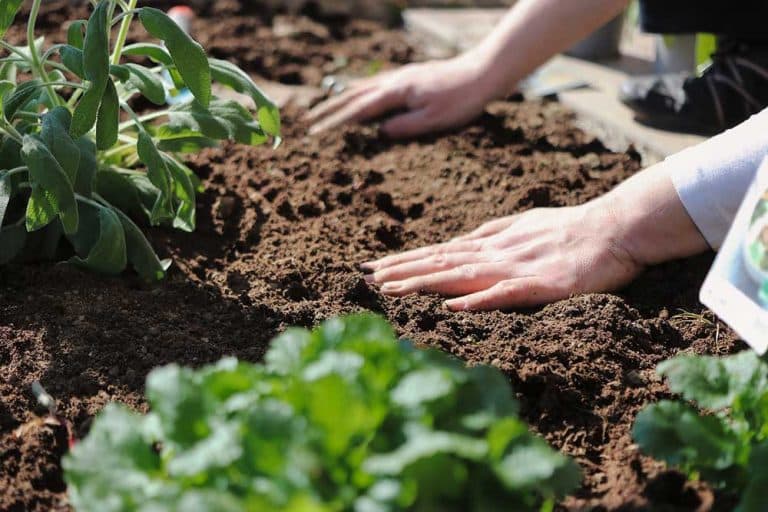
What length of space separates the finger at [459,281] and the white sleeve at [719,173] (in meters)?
0.41

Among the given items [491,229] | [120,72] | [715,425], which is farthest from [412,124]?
[715,425]

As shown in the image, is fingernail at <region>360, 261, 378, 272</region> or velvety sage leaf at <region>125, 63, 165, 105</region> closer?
velvety sage leaf at <region>125, 63, 165, 105</region>

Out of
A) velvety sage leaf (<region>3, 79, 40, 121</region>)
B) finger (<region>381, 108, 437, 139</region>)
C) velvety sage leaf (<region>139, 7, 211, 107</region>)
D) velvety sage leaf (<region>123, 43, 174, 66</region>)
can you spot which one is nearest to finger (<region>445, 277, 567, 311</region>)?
velvety sage leaf (<region>139, 7, 211, 107</region>)

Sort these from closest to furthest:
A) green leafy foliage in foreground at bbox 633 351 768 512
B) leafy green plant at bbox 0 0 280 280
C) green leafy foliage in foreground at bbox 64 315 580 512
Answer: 1. green leafy foliage in foreground at bbox 64 315 580 512
2. green leafy foliage in foreground at bbox 633 351 768 512
3. leafy green plant at bbox 0 0 280 280

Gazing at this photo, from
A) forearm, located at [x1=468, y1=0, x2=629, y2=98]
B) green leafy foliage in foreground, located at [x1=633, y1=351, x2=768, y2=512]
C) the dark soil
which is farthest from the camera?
forearm, located at [x1=468, y1=0, x2=629, y2=98]

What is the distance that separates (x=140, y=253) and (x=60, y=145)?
36cm

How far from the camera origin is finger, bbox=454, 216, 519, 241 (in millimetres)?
2252

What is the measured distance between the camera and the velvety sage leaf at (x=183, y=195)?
2.09 meters

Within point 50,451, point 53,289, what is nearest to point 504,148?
point 53,289

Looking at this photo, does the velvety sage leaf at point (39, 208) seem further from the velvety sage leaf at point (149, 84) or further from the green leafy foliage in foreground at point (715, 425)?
the green leafy foliage in foreground at point (715, 425)

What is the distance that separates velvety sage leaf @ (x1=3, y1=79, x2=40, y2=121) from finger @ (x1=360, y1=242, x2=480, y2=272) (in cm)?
81

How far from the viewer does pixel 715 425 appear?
1.38 meters

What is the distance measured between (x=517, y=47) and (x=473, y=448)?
212cm

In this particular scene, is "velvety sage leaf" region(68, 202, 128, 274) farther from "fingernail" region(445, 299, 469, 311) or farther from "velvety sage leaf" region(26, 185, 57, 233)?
"fingernail" region(445, 299, 469, 311)
